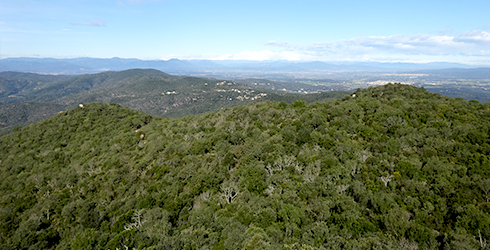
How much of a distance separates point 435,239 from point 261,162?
23.5 meters

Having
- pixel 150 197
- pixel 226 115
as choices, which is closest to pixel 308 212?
pixel 150 197

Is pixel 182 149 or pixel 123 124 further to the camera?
pixel 123 124

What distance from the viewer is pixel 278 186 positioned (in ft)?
101

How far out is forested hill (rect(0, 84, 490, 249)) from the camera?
70.0 feet

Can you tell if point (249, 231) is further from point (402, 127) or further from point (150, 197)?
point (402, 127)

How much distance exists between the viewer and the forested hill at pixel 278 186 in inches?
840

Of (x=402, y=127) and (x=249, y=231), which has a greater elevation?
(x=402, y=127)

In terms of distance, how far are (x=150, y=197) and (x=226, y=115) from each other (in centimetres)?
3760

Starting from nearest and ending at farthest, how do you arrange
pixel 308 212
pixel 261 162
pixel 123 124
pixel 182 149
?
pixel 308 212 → pixel 261 162 → pixel 182 149 → pixel 123 124

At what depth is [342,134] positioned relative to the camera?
40.5 m

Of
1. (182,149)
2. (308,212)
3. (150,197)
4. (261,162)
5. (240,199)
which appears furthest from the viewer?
(182,149)

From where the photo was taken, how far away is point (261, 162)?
37188mm

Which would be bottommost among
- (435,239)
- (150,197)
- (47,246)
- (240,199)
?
(47,246)

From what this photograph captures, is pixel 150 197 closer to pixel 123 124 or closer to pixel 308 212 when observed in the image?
pixel 308 212
